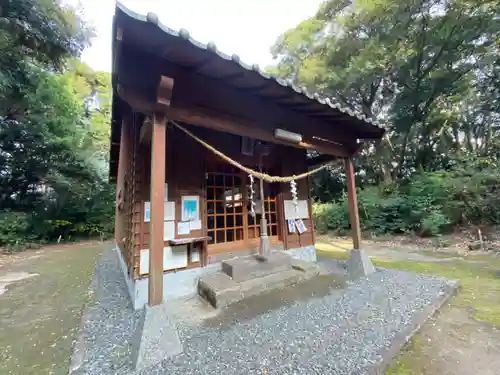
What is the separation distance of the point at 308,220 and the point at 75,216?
11136mm

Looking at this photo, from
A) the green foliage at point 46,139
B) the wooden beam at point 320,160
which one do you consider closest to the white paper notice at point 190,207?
the wooden beam at point 320,160

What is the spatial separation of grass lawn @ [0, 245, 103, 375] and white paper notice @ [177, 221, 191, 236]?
5.06 ft

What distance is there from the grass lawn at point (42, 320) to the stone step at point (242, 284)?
1.47m

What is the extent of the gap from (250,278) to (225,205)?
1.36m

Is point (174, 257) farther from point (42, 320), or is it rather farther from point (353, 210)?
point (353, 210)

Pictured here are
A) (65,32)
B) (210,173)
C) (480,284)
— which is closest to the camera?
(480,284)

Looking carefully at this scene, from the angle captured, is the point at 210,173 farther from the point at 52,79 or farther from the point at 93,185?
the point at 93,185

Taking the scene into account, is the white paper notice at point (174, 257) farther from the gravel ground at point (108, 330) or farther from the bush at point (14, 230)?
the bush at point (14, 230)

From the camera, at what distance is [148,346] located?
191 cm

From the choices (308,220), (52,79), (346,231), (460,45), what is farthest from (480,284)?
(52,79)

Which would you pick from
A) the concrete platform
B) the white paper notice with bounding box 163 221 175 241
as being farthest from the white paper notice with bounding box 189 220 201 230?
the concrete platform

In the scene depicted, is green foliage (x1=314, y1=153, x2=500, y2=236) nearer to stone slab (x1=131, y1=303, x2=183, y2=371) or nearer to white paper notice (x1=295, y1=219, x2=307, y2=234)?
white paper notice (x1=295, y1=219, x2=307, y2=234)

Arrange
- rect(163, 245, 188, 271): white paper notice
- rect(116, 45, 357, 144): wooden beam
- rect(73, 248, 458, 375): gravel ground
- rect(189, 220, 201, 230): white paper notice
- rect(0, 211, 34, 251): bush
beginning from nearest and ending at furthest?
1. rect(73, 248, 458, 375): gravel ground
2. rect(116, 45, 357, 144): wooden beam
3. rect(163, 245, 188, 271): white paper notice
4. rect(189, 220, 201, 230): white paper notice
5. rect(0, 211, 34, 251): bush

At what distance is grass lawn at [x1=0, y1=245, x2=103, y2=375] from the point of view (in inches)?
81.5
